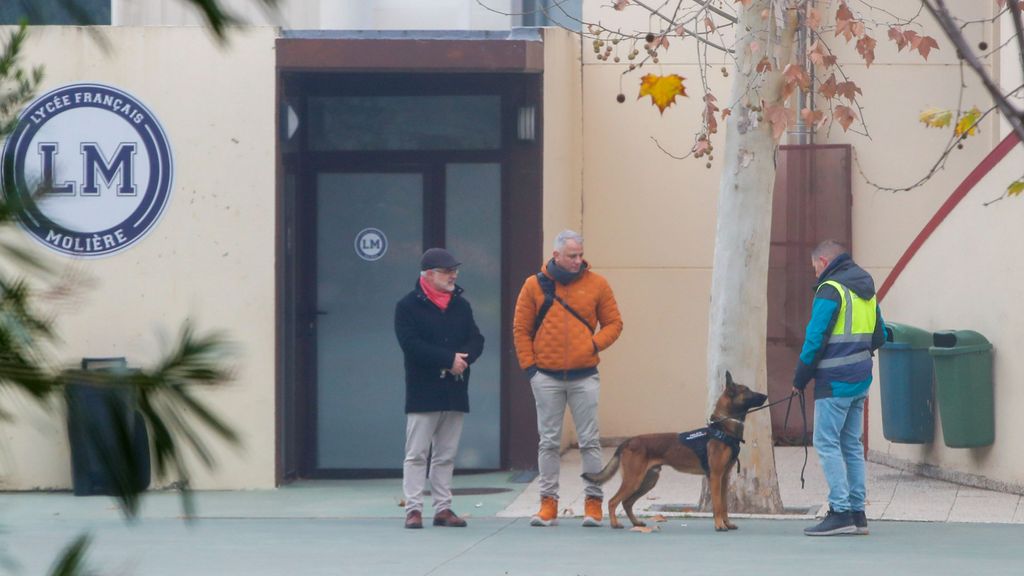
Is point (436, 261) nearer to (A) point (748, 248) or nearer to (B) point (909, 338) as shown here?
(A) point (748, 248)

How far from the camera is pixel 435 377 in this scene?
10070 millimetres

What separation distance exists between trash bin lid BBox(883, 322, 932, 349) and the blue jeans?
278cm

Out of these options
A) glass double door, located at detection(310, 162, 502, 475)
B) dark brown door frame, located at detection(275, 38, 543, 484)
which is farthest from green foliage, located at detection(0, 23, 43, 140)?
glass double door, located at detection(310, 162, 502, 475)

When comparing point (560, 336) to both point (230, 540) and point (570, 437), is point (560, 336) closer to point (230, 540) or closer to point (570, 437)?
point (230, 540)

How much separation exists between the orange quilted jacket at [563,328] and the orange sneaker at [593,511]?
827 mm

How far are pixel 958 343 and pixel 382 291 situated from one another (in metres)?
4.64

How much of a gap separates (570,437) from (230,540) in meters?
5.19

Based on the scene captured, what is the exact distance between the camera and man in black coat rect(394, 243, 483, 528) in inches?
394

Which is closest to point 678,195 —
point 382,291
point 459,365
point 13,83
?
point 382,291

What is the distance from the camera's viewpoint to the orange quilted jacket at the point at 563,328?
397 inches

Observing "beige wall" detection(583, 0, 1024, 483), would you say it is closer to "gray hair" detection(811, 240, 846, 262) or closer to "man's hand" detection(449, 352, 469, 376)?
"man's hand" detection(449, 352, 469, 376)

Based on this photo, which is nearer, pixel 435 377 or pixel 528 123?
pixel 435 377

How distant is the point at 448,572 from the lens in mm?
8180

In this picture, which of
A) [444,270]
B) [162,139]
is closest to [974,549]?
[444,270]
